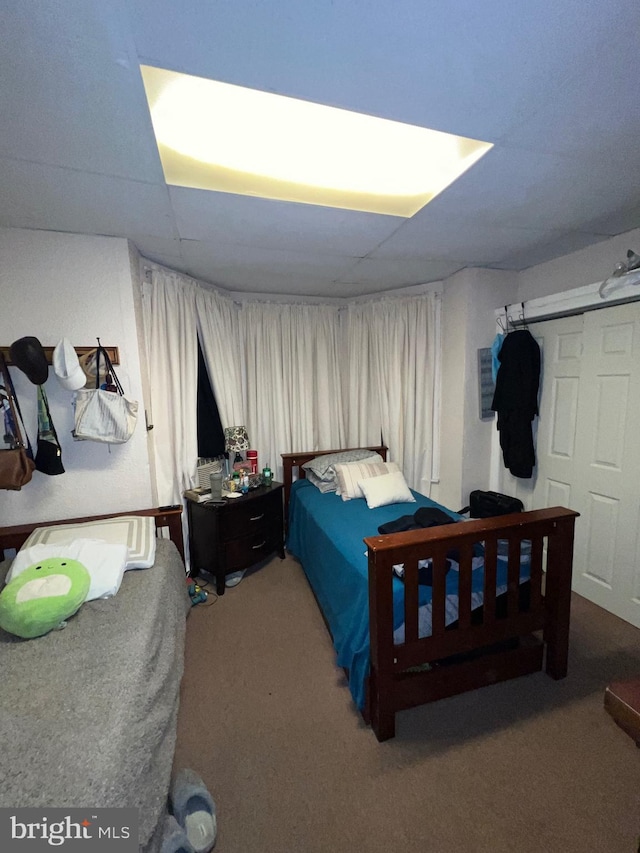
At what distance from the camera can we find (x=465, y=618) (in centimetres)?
148

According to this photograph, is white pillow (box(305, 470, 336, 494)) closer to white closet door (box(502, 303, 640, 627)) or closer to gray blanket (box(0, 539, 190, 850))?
gray blanket (box(0, 539, 190, 850))

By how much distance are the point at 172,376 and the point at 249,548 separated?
140 centimetres

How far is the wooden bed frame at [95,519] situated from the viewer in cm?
180

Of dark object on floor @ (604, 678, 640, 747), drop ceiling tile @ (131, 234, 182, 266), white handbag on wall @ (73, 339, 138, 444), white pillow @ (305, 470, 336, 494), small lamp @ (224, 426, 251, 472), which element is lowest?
white pillow @ (305, 470, 336, 494)

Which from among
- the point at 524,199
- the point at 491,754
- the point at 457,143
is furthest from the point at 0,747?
the point at 524,199

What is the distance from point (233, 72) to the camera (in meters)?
0.93

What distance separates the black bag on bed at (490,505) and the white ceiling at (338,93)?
183 cm

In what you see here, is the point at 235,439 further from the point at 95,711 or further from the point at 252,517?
the point at 95,711

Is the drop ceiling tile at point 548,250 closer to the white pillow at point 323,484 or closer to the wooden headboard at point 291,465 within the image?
the wooden headboard at point 291,465

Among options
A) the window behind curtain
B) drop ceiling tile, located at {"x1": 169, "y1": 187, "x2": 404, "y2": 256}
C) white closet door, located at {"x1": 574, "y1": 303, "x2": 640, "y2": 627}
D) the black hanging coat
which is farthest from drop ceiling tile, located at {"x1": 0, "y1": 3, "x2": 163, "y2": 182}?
white closet door, located at {"x1": 574, "y1": 303, "x2": 640, "y2": 627}

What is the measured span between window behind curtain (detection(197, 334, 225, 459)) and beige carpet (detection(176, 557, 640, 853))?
4.48 ft

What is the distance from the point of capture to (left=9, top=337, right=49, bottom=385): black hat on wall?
167cm

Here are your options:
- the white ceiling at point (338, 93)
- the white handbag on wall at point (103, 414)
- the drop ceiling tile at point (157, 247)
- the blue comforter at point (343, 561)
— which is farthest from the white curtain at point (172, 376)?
the blue comforter at point (343, 561)

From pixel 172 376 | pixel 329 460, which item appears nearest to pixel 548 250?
pixel 329 460
